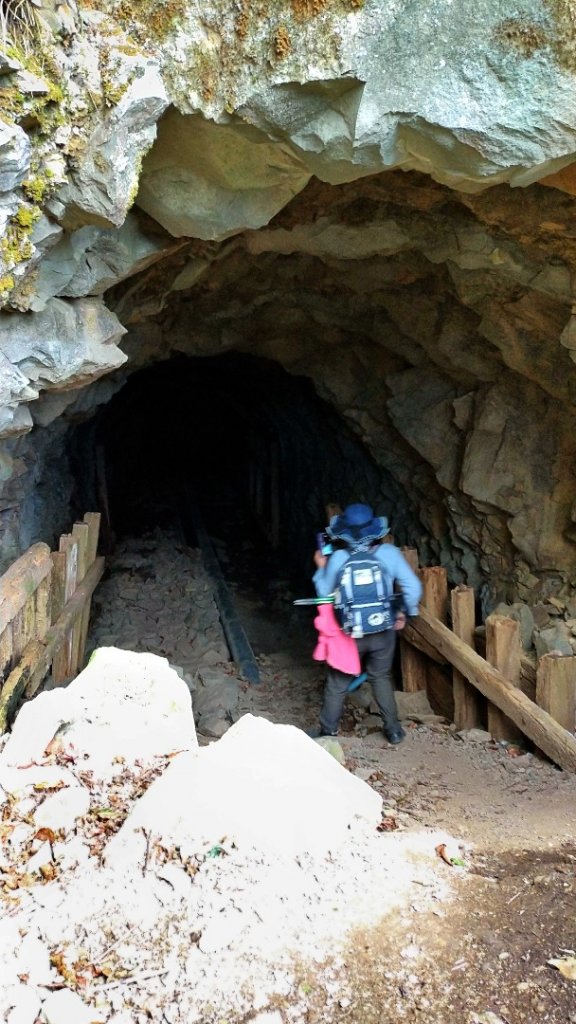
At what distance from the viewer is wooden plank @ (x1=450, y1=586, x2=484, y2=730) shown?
5422 mm

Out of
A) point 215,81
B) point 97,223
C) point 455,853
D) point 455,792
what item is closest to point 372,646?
point 455,792

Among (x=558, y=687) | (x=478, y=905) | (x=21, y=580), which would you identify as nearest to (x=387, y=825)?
(x=478, y=905)

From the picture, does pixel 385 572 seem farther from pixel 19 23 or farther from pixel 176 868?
pixel 19 23

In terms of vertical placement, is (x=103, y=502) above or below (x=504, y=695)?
above

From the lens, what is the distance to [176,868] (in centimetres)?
262

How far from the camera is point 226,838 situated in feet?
9.00

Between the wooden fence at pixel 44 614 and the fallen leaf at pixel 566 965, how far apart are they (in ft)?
9.30

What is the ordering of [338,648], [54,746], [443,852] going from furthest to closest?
[338,648]
[54,746]
[443,852]

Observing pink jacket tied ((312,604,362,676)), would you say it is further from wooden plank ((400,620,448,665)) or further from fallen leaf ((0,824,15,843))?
fallen leaf ((0,824,15,843))

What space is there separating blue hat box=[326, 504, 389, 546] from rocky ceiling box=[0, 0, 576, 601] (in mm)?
1836

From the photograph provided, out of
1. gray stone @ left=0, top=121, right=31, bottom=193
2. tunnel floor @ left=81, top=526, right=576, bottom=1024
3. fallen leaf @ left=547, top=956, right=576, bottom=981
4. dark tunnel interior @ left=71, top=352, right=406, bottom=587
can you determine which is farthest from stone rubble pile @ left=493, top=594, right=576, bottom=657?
gray stone @ left=0, top=121, right=31, bottom=193

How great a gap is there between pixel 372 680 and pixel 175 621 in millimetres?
3946

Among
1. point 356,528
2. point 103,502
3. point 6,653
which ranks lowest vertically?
point 6,653

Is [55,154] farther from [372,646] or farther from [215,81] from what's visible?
[372,646]
